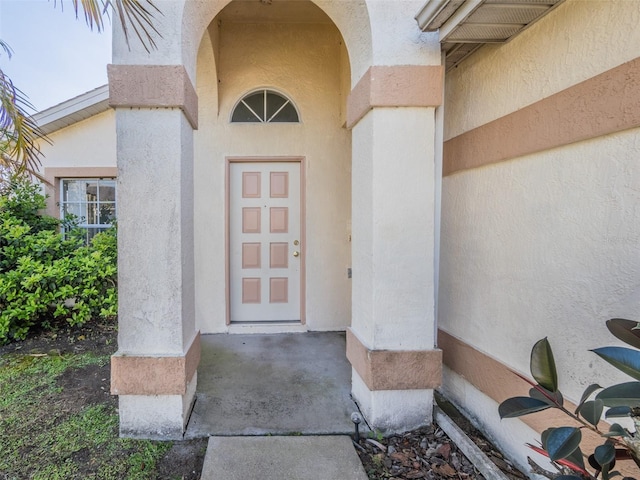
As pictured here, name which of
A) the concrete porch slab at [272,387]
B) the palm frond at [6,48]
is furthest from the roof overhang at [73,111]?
the concrete porch slab at [272,387]

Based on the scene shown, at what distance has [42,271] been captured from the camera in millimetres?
3809

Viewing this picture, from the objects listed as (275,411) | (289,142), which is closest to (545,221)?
(275,411)

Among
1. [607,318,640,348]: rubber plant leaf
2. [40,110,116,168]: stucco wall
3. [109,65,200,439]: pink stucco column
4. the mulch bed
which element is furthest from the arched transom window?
[607,318,640,348]: rubber plant leaf

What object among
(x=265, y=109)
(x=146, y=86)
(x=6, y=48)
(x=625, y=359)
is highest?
(x=265, y=109)

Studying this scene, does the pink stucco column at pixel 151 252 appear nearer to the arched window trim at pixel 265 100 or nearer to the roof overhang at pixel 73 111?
the arched window trim at pixel 265 100

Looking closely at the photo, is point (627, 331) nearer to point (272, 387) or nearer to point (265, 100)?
point (272, 387)

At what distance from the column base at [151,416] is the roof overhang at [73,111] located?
13.7 feet

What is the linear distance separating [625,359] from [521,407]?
0.46 metres

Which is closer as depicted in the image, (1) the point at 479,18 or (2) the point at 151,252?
(1) the point at 479,18

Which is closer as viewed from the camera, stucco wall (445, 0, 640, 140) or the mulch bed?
stucco wall (445, 0, 640, 140)

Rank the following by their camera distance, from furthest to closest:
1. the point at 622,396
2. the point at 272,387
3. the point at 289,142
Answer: the point at 289,142 < the point at 272,387 < the point at 622,396

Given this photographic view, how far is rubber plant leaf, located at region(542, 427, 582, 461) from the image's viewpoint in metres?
1.12

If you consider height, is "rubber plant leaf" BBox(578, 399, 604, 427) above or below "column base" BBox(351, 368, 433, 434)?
above

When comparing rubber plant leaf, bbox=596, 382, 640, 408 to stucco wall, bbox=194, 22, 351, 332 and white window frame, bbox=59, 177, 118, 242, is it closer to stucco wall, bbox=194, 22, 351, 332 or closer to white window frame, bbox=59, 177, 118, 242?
stucco wall, bbox=194, 22, 351, 332
